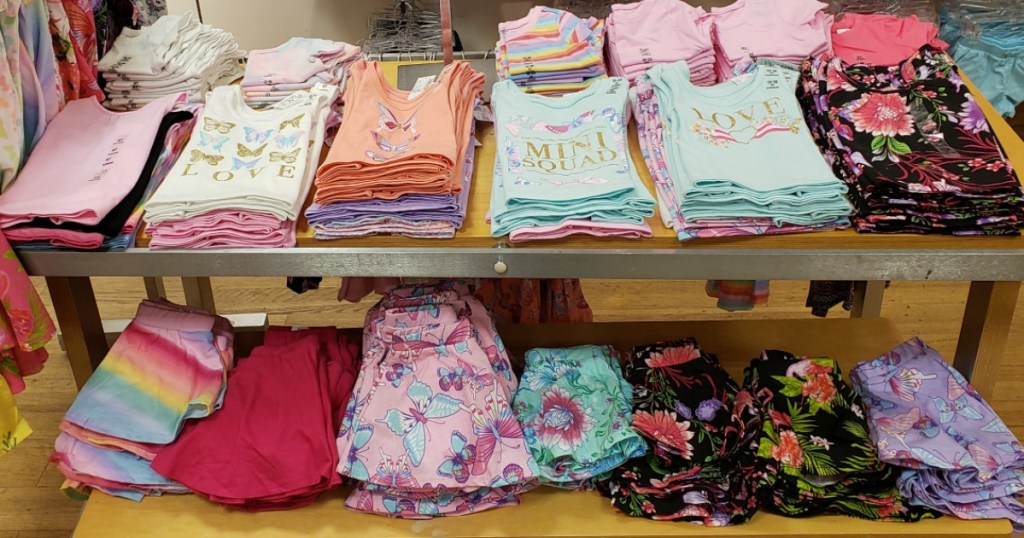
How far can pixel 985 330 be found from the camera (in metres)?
1.59

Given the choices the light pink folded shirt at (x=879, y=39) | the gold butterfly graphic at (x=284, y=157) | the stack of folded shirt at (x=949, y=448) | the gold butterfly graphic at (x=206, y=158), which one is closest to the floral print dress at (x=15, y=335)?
the gold butterfly graphic at (x=206, y=158)

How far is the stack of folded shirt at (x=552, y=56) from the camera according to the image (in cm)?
168

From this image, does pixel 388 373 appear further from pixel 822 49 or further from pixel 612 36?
pixel 822 49

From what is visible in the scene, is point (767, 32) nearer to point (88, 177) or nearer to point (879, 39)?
point (879, 39)

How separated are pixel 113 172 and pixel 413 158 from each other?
521mm

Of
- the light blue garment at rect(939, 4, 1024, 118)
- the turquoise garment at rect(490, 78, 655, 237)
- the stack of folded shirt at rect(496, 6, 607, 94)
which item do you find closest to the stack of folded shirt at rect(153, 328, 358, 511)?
the turquoise garment at rect(490, 78, 655, 237)

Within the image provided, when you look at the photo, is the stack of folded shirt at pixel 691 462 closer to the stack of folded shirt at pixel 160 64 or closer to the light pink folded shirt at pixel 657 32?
the light pink folded shirt at pixel 657 32

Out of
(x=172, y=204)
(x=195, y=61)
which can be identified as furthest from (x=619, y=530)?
(x=195, y=61)

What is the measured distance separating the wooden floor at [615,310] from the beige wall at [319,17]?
3.10 ft

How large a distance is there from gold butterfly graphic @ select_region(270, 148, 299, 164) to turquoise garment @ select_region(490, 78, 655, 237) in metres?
0.35

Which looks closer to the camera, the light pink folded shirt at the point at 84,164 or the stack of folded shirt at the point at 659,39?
the light pink folded shirt at the point at 84,164

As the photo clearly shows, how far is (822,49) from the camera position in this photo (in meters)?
1.71

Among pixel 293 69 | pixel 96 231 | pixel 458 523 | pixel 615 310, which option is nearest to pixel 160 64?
pixel 293 69

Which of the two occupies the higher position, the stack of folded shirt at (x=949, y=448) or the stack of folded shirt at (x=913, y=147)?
the stack of folded shirt at (x=913, y=147)
